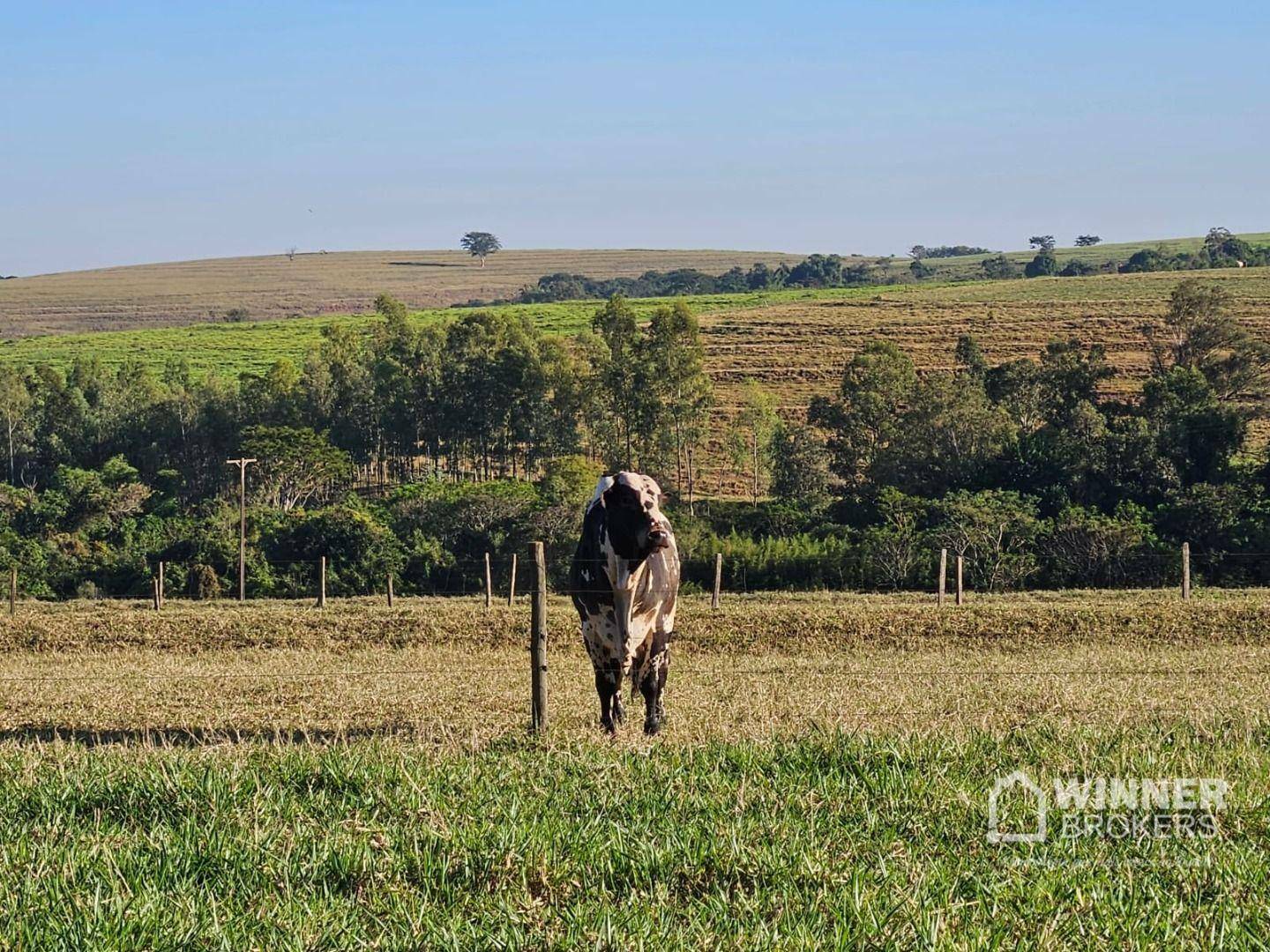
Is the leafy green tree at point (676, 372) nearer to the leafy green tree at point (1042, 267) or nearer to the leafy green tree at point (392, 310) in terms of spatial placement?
the leafy green tree at point (392, 310)

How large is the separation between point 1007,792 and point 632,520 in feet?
17.8

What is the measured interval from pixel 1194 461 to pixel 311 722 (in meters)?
44.6

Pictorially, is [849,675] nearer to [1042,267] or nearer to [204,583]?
[204,583]

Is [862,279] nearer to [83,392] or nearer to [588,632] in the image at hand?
[83,392]

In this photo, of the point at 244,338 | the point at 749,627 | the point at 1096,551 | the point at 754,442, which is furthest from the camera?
the point at 244,338

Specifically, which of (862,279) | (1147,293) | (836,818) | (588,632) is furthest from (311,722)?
(862,279)

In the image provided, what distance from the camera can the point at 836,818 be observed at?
22.4ft

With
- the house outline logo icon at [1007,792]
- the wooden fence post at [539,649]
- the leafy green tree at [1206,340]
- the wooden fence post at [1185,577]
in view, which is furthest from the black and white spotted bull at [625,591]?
the leafy green tree at [1206,340]

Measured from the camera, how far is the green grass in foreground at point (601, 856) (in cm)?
538

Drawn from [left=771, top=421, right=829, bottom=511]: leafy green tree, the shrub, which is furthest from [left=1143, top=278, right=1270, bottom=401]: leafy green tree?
the shrub

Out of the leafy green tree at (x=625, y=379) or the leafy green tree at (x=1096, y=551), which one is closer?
the leafy green tree at (x=1096, y=551)

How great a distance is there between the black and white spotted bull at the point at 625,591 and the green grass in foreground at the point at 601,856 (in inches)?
159

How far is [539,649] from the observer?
10.9m

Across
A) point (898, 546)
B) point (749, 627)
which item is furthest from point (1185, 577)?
point (898, 546)
